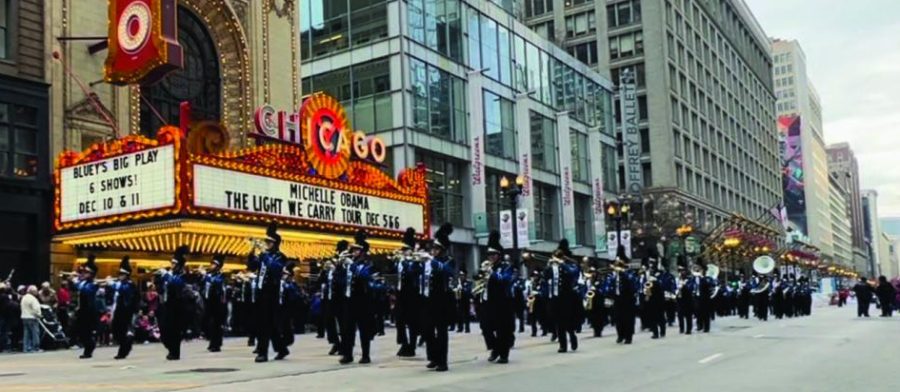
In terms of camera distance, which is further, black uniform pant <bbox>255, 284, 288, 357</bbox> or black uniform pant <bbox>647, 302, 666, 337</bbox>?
black uniform pant <bbox>647, 302, 666, 337</bbox>

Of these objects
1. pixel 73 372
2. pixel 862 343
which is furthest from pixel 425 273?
pixel 862 343

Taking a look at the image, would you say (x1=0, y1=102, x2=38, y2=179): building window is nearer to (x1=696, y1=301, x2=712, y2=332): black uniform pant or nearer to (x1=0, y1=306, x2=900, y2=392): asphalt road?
(x1=0, y1=306, x2=900, y2=392): asphalt road

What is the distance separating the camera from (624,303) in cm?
2052

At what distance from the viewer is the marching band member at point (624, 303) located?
2022cm

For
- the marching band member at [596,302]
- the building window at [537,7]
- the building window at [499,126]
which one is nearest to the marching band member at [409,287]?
the marching band member at [596,302]

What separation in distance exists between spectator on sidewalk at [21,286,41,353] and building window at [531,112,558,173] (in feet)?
120

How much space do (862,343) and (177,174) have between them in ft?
52.8

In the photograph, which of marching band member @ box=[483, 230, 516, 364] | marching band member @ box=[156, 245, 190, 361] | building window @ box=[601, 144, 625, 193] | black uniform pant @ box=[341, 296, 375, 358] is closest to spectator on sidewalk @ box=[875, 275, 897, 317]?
marching band member @ box=[483, 230, 516, 364]

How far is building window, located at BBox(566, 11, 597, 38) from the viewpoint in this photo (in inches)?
3524

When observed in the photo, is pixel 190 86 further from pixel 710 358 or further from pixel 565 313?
pixel 710 358

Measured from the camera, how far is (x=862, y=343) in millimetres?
19016

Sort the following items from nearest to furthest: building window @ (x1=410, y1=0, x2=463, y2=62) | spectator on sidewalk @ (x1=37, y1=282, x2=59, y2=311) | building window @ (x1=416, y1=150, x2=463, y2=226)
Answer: spectator on sidewalk @ (x1=37, y1=282, x2=59, y2=311)
building window @ (x1=416, y1=150, x2=463, y2=226)
building window @ (x1=410, y1=0, x2=463, y2=62)

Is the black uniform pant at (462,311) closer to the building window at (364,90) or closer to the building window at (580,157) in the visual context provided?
the building window at (364,90)

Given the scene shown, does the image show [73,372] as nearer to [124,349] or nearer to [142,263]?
[124,349]
